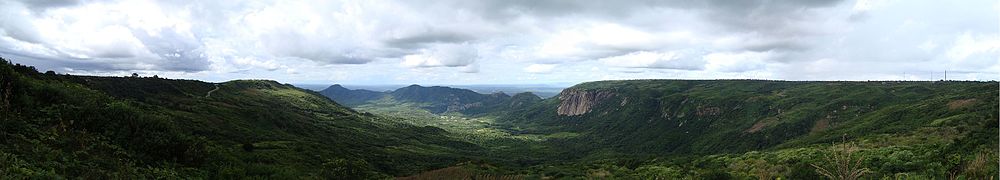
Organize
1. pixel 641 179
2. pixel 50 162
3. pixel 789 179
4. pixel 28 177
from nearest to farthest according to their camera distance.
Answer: pixel 28 177 → pixel 50 162 → pixel 789 179 → pixel 641 179

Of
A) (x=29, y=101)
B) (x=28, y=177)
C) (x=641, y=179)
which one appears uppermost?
(x=29, y=101)

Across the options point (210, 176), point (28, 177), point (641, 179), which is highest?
point (28, 177)

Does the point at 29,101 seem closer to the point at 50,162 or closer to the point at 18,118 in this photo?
the point at 18,118

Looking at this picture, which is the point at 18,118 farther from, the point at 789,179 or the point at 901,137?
the point at 901,137

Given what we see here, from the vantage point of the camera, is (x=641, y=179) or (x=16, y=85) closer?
(x=16, y=85)

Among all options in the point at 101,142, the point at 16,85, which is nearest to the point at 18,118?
A: the point at 101,142

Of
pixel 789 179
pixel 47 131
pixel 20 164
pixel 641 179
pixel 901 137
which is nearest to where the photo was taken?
pixel 20 164

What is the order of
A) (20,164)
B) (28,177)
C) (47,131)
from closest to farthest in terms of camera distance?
(28,177), (20,164), (47,131)

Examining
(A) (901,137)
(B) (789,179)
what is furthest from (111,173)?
(A) (901,137)

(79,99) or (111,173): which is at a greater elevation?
(79,99)
